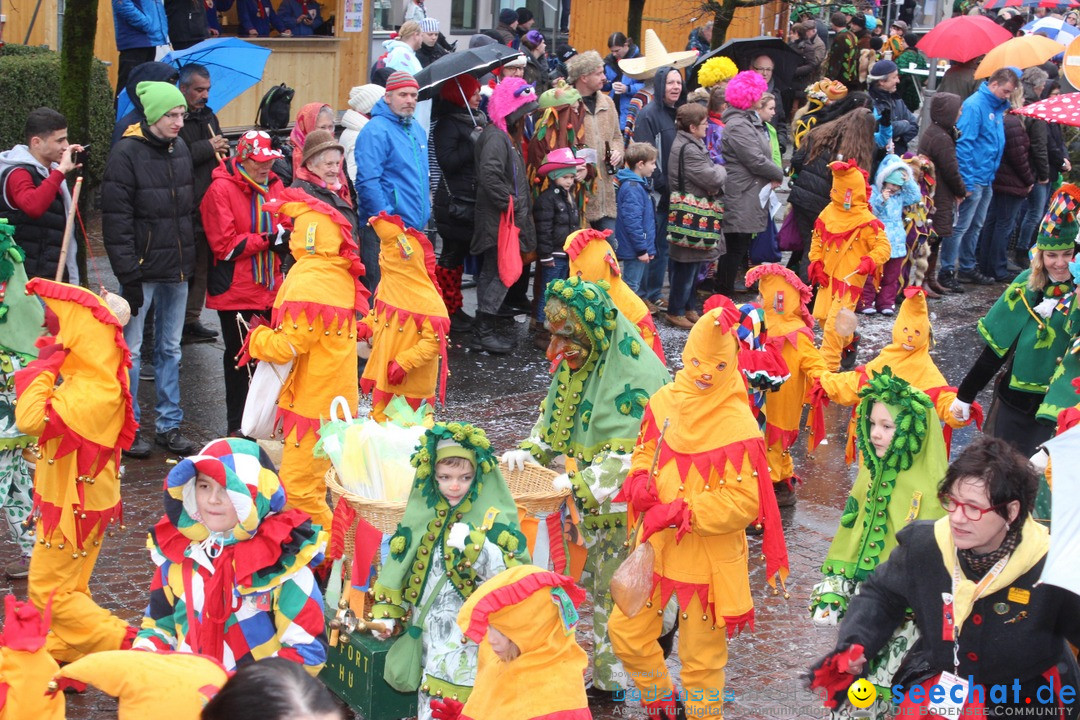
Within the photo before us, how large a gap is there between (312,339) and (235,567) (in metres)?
2.84

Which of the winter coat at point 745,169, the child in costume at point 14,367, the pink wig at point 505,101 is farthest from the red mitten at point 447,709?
the winter coat at point 745,169

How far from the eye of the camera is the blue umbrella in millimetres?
11539

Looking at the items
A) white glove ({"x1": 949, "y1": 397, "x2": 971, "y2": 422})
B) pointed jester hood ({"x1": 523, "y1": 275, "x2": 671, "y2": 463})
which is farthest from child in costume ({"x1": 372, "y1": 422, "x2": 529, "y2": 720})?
white glove ({"x1": 949, "y1": 397, "x2": 971, "y2": 422})

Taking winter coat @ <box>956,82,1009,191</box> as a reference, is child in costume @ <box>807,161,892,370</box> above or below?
below

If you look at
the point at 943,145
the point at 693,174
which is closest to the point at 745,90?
the point at 693,174

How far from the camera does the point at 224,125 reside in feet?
55.7

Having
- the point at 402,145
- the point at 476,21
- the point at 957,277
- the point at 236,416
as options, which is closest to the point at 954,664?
the point at 236,416

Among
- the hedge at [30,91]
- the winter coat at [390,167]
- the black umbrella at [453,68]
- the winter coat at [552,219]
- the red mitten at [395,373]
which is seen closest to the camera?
the red mitten at [395,373]

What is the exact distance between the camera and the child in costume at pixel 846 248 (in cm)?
1130

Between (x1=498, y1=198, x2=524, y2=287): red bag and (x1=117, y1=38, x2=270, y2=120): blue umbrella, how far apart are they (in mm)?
2508

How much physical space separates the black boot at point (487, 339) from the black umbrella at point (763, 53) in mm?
6002

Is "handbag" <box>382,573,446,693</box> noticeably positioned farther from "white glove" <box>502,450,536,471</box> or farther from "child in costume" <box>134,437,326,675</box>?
"white glove" <box>502,450,536,471</box>

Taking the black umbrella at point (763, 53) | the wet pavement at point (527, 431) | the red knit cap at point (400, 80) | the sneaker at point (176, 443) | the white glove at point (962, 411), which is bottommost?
the wet pavement at point (527, 431)

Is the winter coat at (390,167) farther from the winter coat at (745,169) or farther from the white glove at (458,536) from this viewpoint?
the white glove at (458,536)
